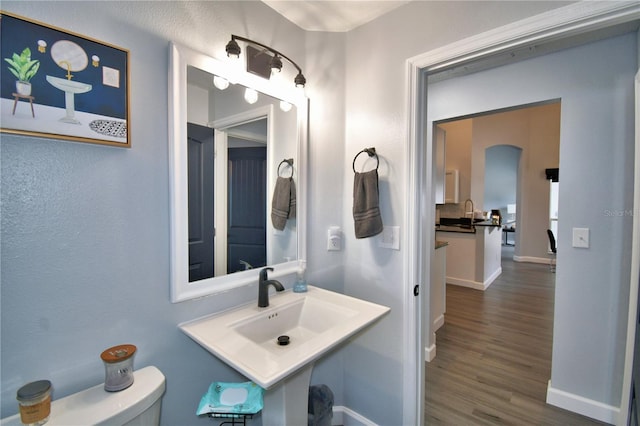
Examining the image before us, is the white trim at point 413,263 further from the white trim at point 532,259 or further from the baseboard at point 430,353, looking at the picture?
the white trim at point 532,259

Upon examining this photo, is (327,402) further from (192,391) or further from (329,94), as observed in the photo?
(329,94)

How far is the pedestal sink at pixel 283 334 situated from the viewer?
36.2 inches

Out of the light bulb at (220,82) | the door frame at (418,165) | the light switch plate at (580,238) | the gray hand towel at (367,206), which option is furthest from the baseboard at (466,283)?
the light bulb at (220,82)

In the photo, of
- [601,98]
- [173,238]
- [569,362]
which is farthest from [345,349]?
[601,98]

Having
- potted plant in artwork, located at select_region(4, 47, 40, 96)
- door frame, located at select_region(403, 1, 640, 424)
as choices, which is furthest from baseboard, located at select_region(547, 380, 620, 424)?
potted plant in artwork, located at select_region(4, 47, 40, 96)

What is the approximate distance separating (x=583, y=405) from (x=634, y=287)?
96 centimetres

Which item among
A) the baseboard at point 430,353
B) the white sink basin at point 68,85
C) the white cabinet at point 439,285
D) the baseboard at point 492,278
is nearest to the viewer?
the white sink basin at point 68,85

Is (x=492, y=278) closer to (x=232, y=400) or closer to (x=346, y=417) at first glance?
(x=346, y=417)

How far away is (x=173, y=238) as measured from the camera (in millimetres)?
1134

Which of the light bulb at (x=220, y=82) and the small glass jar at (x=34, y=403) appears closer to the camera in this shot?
the small glass jar at (x=34, y=403)

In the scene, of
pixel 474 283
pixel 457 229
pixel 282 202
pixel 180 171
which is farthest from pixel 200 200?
pixel 474 283

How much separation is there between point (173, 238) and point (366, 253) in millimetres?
1054

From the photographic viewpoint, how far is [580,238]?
193 centimetres

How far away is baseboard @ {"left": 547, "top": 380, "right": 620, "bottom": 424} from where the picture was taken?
183cm
